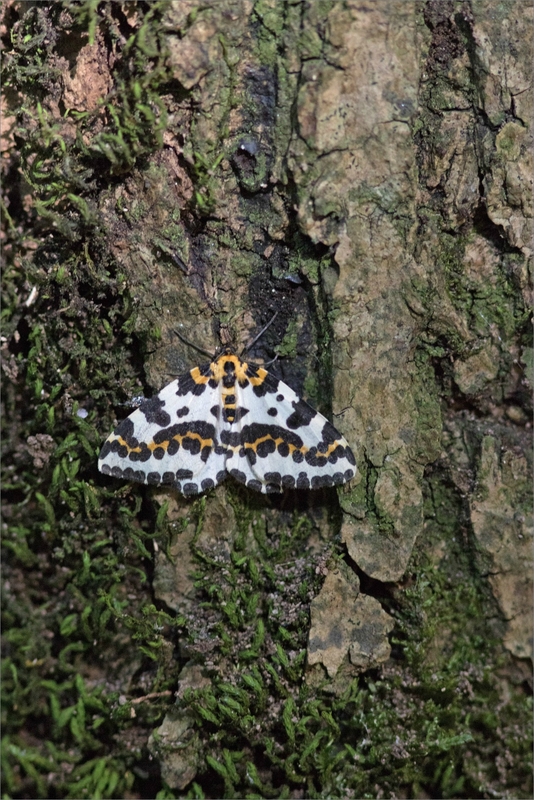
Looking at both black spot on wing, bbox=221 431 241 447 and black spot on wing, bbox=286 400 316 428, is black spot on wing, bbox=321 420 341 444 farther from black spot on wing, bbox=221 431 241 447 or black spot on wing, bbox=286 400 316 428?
black spot on wing, bbox=221 431 241 447

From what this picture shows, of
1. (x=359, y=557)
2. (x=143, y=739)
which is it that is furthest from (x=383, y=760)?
(x=143, y=739)

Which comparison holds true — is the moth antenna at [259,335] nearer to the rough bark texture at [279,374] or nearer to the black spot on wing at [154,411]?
the rough bark texture at [279,374]

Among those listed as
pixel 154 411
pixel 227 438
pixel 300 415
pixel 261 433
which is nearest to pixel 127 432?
pixel 154 411

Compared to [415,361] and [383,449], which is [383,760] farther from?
[415,361]

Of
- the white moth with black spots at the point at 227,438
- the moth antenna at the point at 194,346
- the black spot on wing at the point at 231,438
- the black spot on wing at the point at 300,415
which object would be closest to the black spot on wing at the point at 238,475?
the white moth with black spots at the point at 227,438

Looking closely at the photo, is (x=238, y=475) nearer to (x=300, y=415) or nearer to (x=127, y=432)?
(x=300, y=415)
